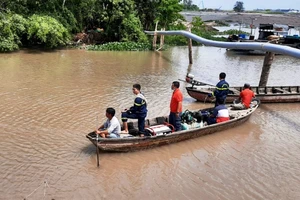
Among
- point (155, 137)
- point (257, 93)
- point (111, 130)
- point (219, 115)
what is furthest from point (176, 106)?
point (257, 93)

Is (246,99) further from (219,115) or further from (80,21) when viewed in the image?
(80,21)

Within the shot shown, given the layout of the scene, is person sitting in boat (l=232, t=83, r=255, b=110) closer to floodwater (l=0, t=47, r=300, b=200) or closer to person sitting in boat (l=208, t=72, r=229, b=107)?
floodwater (l=0, t=47, r=300, b=200)

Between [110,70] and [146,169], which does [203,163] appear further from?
[110,70]

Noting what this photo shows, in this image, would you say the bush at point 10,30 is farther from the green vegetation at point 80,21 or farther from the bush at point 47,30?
the bush at point 47,30

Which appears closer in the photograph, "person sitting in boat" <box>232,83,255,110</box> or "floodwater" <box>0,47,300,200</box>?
"floodwater" <box>0,47,300,200</box>

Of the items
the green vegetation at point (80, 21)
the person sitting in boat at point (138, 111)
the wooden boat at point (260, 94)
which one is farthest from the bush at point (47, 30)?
the person sitting in boat at point (138, 111)

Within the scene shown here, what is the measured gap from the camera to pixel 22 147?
862 cm

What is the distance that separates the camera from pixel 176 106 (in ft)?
29.7

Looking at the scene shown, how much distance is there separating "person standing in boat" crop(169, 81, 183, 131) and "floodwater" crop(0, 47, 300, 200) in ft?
2.10

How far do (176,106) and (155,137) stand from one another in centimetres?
108

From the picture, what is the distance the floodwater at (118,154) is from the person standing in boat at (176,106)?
640 millimetres

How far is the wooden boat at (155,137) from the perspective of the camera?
8.09m

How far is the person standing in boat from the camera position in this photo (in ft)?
29.2

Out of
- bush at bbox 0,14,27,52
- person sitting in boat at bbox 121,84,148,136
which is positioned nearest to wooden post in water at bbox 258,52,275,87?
person sitting in boat at bbox 121,84,148,136
